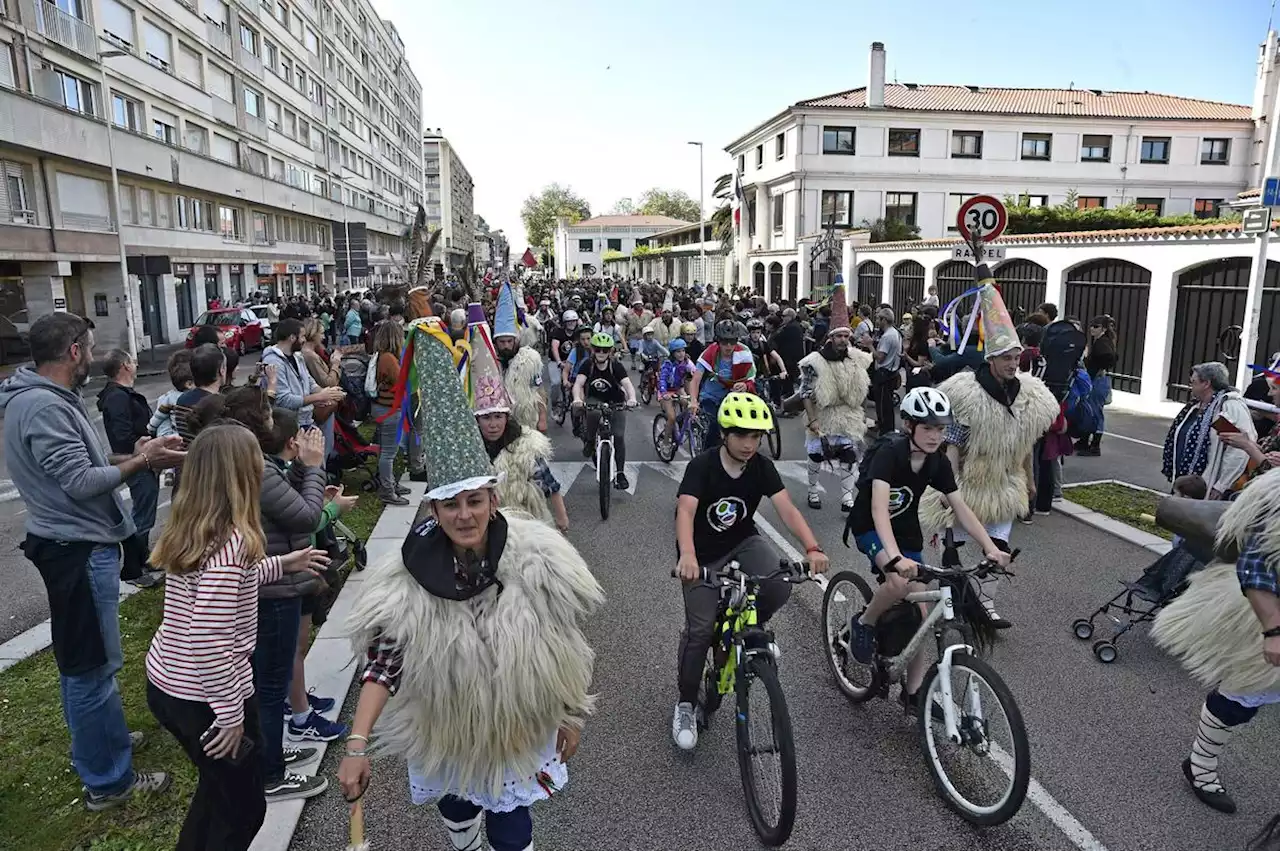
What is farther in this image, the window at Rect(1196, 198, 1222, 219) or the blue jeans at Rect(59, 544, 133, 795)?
the window at Rect(1196, 198, 1222, 219)

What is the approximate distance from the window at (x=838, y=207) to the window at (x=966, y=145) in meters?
6.32

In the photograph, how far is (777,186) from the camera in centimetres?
4581

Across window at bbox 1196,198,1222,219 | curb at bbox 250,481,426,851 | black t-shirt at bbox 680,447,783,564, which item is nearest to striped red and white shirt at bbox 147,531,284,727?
curb at bbox 250,481,426,851

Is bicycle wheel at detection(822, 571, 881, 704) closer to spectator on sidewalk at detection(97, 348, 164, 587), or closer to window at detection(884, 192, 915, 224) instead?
spectator on sidewalk at detection(97, 348, 164, 587)

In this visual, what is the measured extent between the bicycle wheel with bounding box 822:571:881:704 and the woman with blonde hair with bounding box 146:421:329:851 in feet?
10.8

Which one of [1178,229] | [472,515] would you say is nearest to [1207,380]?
[472,515]

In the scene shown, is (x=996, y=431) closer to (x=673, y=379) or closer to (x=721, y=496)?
(x=721, y=496)

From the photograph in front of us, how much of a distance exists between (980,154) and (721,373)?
41.8m

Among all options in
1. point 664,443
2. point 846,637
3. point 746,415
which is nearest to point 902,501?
point 846,637

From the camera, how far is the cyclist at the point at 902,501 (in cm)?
436

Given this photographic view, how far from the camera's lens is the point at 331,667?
16.9 feet

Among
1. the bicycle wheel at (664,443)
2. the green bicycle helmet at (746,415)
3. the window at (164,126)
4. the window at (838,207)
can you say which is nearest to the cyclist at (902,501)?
the green bicycle helmet at (746,415)

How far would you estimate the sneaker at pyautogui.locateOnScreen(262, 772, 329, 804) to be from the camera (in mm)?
3879

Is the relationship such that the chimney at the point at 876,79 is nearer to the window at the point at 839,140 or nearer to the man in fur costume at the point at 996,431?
the window at the point at 839,140
